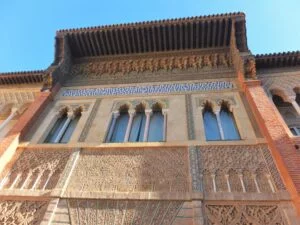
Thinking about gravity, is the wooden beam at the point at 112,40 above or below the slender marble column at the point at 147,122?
above

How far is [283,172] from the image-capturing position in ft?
12.2

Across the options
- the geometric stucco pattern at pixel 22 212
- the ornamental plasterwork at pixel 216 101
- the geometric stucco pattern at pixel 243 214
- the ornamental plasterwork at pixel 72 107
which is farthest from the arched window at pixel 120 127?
the geometric stucco pattern at pixel 243 214

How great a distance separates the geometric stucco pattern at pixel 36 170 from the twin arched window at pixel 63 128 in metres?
0.46

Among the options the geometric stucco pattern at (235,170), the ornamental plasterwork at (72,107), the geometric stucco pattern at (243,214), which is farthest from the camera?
the ornamental plasterwork at (72,107)

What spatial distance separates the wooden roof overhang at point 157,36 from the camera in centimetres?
625

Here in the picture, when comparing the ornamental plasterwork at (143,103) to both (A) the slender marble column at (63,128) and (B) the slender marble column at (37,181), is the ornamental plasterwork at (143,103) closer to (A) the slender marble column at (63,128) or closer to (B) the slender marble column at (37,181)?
(A) the slender marble column at (63,128)

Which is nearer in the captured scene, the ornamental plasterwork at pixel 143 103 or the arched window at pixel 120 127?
the arched window at pixel 120 127

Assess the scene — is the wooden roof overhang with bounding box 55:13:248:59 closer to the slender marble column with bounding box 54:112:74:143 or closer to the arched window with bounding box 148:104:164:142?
the slender marble column with bounding box 54:112:74:143

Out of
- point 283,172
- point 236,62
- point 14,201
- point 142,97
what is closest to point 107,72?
point 142,97

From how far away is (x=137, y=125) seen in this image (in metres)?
5.31

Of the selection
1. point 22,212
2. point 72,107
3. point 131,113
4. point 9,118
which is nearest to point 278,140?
point 131,113

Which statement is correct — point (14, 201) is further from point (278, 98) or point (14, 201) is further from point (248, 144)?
point (278, 98)

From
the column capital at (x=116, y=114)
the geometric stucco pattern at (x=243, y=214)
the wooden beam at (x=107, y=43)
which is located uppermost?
the wooden beam at (x=107, y=43)

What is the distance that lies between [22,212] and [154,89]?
3285 millimetres
